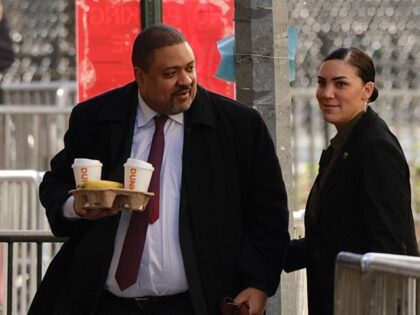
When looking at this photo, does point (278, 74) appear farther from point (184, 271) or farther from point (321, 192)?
point (184, 271)

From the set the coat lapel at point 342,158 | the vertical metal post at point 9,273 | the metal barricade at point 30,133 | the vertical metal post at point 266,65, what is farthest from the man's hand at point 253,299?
the metal barricade at point 30,133

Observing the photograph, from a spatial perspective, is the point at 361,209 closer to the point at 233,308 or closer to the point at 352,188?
the point at 352,188

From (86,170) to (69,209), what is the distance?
0.94 ft

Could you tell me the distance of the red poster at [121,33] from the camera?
7426 mm

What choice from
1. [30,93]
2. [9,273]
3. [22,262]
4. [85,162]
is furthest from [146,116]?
[30,93]

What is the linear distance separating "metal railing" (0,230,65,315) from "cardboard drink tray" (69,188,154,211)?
1.99 meters

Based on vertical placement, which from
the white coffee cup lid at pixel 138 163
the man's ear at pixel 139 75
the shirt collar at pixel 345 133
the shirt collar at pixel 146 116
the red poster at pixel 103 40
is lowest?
the white coffee cup lid at pixel 138 163

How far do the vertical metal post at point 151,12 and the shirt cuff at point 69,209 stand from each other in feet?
5.60

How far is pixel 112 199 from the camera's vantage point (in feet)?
15.4

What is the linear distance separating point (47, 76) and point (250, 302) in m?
9.42

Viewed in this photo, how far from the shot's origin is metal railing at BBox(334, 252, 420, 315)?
4.12 metres

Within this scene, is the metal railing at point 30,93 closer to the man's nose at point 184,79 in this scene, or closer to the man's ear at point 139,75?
the man's ear at point 139,75

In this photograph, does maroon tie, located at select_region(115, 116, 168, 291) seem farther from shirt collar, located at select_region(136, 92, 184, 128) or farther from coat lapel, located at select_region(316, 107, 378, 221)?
coat lapel, located at select_region(316, 107, 378, 221)

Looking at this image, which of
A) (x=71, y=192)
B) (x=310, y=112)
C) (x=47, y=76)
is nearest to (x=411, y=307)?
(x=71, y=192)
